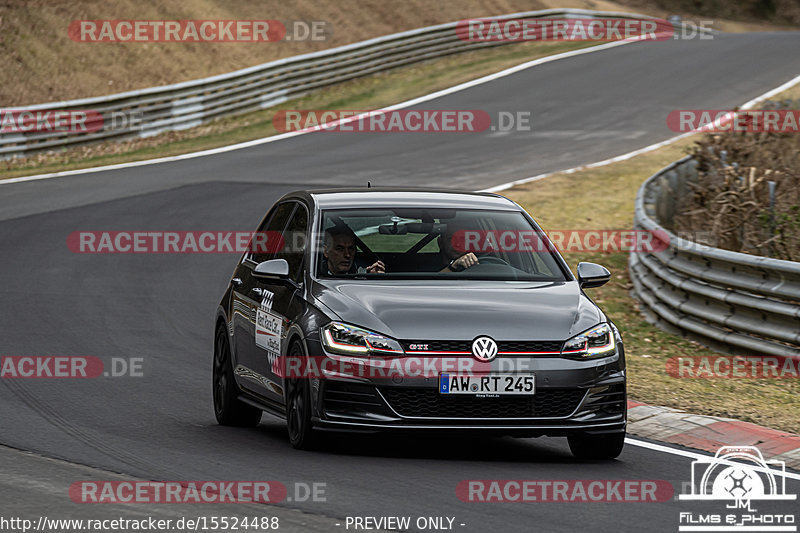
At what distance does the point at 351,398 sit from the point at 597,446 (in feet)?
5.27

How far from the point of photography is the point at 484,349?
310 inches

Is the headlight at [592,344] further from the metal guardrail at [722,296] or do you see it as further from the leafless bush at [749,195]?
the leafless bush at [749,195]

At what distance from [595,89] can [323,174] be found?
10902 millimetres

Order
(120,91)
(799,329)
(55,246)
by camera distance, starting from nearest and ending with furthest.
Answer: (799,329) → (55,246) → (120,91)

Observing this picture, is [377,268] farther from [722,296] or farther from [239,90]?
[239,90]

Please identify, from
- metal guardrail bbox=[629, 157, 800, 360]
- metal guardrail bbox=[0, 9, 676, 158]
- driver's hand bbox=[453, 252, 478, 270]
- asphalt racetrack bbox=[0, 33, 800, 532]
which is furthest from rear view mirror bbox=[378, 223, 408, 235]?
metal guardrail bbox=[0, 9, 676, 158]

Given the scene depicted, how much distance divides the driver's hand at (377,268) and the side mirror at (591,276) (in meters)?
1.27

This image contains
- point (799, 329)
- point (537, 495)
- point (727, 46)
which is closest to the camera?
point (537, 495)

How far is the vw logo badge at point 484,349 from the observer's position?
7.87 metres

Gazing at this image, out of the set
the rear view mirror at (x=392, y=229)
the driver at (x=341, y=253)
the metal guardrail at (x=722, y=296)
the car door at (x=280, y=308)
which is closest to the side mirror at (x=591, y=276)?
the rear view mirror at (x=392, y=229)

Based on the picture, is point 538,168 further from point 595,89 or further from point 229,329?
point 229,329

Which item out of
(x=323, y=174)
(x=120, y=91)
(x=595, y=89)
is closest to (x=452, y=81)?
→ (x=595, y=89)

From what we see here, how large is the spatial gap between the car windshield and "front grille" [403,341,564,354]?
1.05 m

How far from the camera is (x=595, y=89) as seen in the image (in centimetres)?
3425
